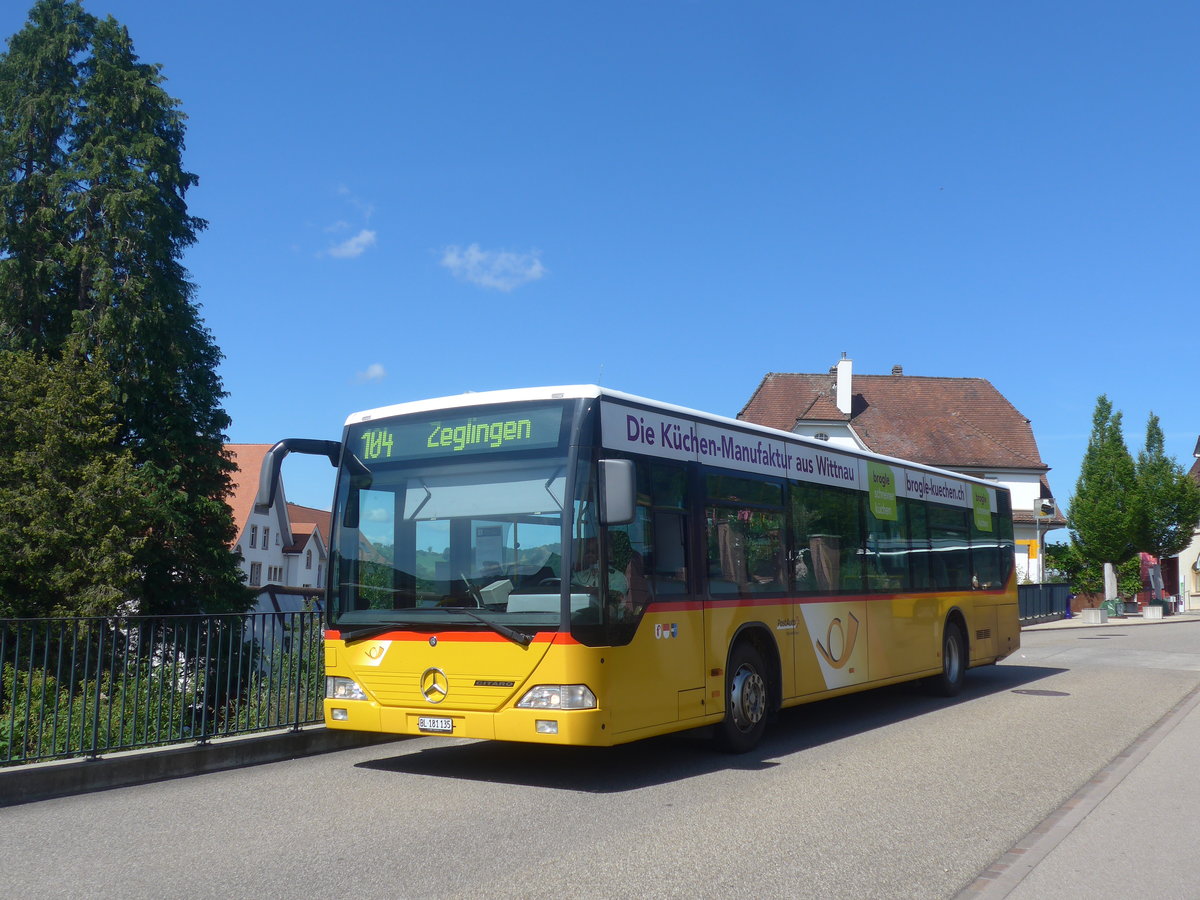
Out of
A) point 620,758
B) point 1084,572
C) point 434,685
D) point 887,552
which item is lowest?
point 620,758

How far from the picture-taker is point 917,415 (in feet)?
202

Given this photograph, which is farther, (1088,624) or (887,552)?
(1088,624)

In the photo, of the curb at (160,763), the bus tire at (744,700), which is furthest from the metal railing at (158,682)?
the bus tire at (744,700)

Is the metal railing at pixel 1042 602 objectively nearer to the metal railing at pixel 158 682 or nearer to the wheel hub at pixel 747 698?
the wheel hub at pixel 747 698

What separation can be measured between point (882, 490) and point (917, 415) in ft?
164

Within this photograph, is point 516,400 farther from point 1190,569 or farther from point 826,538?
point 1190,569

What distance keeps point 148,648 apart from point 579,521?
4.09 metres

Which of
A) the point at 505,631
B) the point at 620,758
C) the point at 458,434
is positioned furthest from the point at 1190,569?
the point at 505,631

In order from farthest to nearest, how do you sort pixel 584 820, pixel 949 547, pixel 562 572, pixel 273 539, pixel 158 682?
pixel 273 539, pixel 949 547, pixel 158 682, pixel 562 572, pixel 584 820

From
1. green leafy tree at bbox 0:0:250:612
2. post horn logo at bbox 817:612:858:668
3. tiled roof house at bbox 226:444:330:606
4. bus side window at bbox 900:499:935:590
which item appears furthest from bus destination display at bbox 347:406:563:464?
tiled roof house at bbox 226:444:330:606

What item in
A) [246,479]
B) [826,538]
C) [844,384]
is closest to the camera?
[826,538]

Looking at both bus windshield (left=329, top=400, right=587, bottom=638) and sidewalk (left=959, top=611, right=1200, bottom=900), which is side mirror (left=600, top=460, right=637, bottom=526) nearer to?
bus windshield (left=329, top=400, right=587, bottom=638)

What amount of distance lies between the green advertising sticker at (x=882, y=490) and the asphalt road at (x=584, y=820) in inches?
102

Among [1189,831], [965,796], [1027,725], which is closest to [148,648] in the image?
[965,796]
